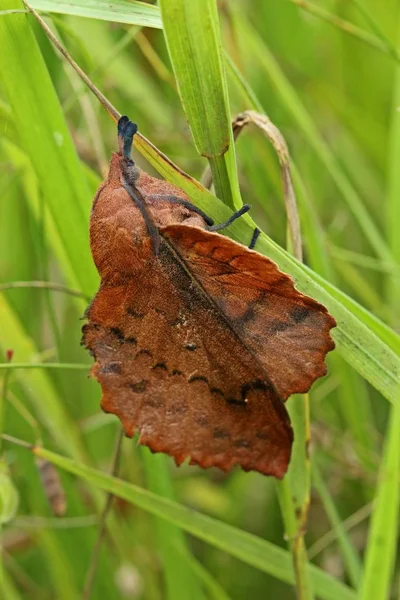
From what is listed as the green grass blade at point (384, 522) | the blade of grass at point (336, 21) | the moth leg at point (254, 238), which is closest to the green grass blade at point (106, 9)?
the moth leg at point (254, 238)

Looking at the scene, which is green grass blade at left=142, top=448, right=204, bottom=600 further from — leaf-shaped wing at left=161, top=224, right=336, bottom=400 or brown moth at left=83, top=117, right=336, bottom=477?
leaf-shaped wing at left=161, top=224, right=336, bottom=400

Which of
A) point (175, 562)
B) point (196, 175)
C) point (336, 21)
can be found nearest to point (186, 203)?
point (336, 21)

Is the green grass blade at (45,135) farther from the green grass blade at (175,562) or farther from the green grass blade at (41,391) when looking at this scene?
the green grass blade at (175,562)

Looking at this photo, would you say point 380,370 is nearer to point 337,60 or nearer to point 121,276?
point 121,276

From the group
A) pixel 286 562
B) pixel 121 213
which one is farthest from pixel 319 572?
pixel 121 213

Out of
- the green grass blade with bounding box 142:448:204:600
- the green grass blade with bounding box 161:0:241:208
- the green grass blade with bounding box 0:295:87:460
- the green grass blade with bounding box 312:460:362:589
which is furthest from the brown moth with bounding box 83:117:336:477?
the green grass blade with bounding box 0:295:87:460

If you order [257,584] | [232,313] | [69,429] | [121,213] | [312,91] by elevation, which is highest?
[312,91]
